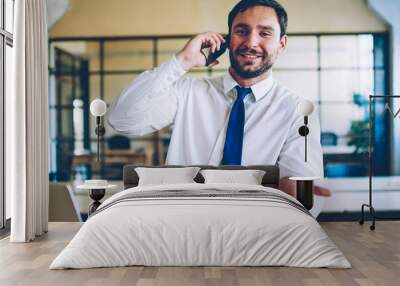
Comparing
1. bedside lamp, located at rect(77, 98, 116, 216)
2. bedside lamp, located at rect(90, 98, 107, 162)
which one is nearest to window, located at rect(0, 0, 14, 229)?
bedside lamp, located at rect(77, 98, 116, 216)

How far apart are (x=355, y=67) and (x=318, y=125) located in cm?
85

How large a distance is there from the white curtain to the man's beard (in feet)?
7.43

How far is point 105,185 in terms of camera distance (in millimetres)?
6922

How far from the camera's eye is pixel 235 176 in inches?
260

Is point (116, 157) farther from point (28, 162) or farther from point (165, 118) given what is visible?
point (28, 162)

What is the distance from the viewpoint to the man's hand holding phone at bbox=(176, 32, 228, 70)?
7301mm

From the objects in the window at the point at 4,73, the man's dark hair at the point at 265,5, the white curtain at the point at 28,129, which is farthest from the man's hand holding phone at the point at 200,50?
the window at the point at 4,73

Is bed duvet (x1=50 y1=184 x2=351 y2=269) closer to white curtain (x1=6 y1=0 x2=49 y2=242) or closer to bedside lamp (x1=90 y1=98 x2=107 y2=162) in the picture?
white curtain (x1=6 y1=0 x2=49 y2=242)

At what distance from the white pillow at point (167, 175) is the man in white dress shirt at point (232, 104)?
1.26 feet

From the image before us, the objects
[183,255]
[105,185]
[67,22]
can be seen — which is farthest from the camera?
[67,22]

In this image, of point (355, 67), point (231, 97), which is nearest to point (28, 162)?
point (231, 97)

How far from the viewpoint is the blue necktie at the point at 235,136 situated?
7.13 m

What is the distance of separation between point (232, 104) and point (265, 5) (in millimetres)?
1289

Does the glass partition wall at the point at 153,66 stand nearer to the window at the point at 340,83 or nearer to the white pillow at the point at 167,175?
the window at the point at 340,83
